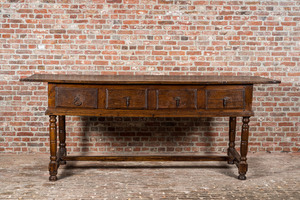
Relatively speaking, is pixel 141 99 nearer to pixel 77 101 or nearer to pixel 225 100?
pixel 77 101

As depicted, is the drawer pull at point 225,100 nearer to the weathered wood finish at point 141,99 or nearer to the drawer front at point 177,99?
the weathered wood finish at point 141,99

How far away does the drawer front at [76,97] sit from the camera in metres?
3.37

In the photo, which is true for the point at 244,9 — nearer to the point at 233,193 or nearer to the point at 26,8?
the point at 233,193

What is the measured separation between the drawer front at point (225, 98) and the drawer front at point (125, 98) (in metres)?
0.68

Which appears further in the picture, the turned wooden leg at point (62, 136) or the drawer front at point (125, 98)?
the turned wooden leg at point (62, 136)

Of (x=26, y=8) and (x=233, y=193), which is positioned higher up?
(x=26, y=8)

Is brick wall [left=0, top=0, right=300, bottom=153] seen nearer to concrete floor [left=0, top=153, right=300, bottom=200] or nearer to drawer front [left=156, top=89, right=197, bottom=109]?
concrete floor [left=0, top=153, right=300, bottom=200]

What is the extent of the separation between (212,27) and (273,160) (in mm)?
1914

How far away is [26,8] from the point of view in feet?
13.9

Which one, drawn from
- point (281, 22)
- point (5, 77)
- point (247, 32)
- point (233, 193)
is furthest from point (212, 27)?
point (5, 77)

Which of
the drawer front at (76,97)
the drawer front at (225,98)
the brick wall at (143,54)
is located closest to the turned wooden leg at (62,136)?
the brick wall at (143,54)

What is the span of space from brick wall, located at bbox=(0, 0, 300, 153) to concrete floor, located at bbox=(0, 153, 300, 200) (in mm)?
443

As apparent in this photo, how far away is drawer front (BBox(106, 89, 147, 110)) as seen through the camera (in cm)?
338

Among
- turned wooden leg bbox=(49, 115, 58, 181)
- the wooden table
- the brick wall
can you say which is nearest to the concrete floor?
turned wooden leg bbox=(49, 115, 58, 181)
